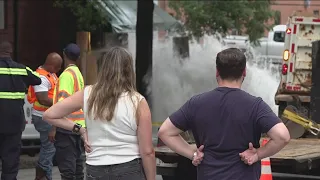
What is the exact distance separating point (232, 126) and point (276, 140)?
0.90ft

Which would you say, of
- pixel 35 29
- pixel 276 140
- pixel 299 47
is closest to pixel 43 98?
pixel 276 140

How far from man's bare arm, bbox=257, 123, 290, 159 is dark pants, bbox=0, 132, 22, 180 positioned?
458cm

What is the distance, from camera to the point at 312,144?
336 inches

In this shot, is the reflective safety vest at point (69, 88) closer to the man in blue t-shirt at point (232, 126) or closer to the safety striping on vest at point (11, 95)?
the safety striping on vest at point (11, 95)

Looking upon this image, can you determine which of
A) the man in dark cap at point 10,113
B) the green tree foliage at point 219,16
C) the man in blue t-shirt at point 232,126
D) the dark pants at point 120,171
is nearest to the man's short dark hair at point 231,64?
the man in blue t-shirt at point 232,126

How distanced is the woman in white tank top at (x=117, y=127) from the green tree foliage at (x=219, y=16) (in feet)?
54.0

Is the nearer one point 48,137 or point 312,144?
point 312,144

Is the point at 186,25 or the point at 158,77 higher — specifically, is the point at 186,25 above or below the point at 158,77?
above

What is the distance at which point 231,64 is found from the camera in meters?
4.50

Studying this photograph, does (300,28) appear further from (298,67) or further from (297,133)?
(297,133)

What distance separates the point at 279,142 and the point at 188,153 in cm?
59

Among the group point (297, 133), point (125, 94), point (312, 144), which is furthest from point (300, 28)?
point (125, 94)

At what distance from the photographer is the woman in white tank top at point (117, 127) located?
505cm

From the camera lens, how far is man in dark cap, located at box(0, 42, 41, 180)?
8.45 meters
